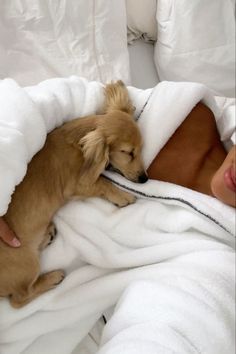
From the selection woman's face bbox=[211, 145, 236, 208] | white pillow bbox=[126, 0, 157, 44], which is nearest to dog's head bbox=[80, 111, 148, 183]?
woman's face bbox=[211, 145, 236, 208]

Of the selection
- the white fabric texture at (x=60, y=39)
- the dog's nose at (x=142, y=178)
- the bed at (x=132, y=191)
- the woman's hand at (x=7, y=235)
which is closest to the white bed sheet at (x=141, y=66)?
the bed at (x=132, y=191)

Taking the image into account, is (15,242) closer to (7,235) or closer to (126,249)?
(7,235)

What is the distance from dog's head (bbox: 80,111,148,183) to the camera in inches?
46.4

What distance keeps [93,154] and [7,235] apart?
0.32m

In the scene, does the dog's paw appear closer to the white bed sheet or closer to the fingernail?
the fingernail

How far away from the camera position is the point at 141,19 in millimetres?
1489

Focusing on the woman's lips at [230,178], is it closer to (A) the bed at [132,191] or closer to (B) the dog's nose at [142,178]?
(A) the bed at [132,191]

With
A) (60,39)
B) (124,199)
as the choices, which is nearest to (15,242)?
(124,199)

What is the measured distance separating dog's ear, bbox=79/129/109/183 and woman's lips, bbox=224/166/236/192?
348 millimetres

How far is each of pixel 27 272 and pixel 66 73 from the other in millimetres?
646

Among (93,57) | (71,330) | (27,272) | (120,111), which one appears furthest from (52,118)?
(71,330)

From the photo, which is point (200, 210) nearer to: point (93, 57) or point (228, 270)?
point (228, 270)

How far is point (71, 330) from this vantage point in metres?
1.19

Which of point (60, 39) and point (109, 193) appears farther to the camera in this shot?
point (60, 39)
